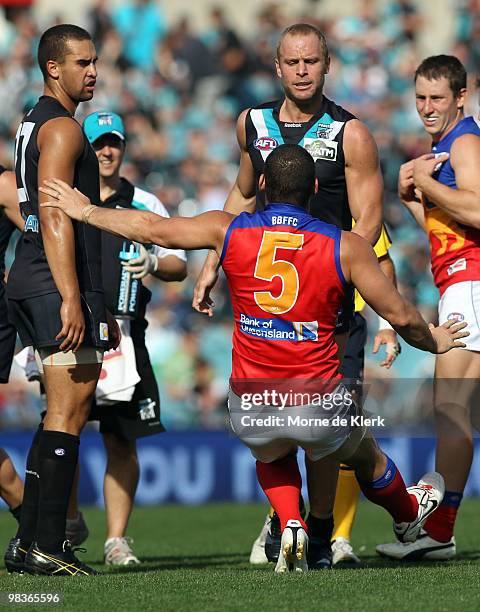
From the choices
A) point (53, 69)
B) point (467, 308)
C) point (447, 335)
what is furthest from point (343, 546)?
point (53, 69)

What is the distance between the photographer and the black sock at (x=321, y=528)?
21.3 ft

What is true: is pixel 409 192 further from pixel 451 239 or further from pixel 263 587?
pixel 263 587

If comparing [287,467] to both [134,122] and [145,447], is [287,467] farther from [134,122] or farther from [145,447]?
[134,122]

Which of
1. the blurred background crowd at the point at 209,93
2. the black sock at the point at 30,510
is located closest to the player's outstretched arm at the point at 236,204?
the black sock at the point at 30,510

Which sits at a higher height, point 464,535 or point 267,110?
point 267,110

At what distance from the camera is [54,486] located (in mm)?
5922

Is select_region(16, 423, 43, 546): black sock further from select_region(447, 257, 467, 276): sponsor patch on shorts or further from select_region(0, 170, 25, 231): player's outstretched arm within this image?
select_region(447, 257, 467, 276): sponsor patch on shorts

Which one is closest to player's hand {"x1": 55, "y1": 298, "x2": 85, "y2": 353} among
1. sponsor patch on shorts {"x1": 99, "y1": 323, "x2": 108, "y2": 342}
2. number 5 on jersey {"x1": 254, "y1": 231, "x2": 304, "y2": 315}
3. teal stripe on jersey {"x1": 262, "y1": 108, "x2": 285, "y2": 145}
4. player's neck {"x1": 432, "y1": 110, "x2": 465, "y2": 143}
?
sponsor patch on shorts {"x1": 99, "y1": 323, "x2": 108, "y2": 342}

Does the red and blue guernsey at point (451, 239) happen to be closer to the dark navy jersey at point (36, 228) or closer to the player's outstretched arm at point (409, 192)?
the player's outstretched arm at point (409, 192)

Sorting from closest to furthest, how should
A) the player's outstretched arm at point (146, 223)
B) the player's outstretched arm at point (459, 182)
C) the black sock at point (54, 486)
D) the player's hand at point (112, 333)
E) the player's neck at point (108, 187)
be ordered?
the player's outstretched arm at point (146, 223), the black sock at point (54, 486), the player's hand at point (112, 333), the player's outstretched arm at point (459, 182), the player's neck at point (108, 187)

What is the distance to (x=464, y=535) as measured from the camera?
8797mm

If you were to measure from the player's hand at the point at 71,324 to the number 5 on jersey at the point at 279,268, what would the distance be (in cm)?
90

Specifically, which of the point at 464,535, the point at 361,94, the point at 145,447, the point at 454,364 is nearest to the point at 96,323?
the point at 454,364

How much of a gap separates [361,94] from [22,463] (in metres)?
8.04
